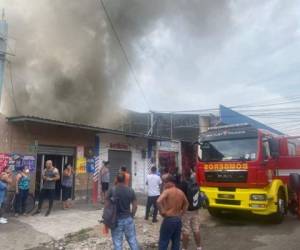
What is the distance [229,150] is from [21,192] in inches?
233

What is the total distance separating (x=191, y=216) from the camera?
6.43 meters

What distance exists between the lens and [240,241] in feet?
24.2

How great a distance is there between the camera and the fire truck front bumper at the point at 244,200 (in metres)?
8.47

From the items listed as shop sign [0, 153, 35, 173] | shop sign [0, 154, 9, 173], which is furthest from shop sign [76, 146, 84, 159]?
shop sign [0, 154, 9, 173]

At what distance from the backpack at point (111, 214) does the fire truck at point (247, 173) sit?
4654mm

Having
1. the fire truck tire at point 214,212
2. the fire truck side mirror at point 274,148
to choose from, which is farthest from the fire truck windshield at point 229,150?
the fire truck tire at point 214,212

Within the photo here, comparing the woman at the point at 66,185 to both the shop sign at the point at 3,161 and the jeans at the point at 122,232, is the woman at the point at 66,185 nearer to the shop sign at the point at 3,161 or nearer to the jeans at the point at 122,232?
the shop sign at the point at 3,161

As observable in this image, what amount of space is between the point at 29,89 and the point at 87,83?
2729mm

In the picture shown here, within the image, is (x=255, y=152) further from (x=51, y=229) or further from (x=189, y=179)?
(x=51, y=229)

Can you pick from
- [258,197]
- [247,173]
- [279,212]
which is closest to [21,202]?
[247,173]

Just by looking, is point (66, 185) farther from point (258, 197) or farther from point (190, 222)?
point (258, 197)

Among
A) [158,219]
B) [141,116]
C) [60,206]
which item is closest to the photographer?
[158,219]

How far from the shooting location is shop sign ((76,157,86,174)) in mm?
12445

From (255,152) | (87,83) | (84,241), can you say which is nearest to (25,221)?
(84,241)
